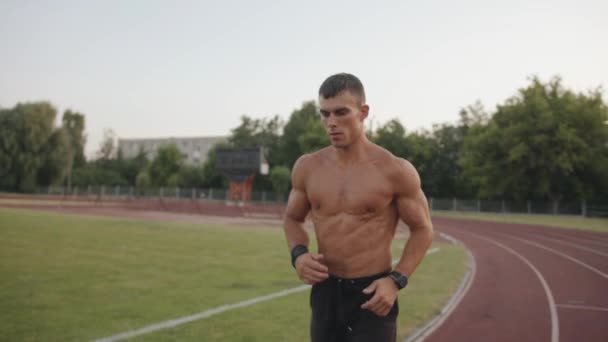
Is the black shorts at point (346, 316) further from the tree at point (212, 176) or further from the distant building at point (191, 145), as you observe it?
the distant building at point (191, 145)

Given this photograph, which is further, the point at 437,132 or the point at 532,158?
the point at 437,132

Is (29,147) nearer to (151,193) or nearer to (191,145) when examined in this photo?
(151,193)

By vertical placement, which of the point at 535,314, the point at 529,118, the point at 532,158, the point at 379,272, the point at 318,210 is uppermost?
→ the point at 529,118

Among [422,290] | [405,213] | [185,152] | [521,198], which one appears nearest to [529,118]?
[521,198]

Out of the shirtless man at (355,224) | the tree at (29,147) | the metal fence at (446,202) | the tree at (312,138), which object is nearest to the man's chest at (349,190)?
the shirtless man at (355,224)

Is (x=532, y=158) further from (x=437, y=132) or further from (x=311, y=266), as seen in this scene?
(x=311, y=266)

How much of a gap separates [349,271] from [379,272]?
187 millimetres

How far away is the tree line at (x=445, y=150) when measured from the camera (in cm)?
4412

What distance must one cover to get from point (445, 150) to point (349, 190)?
6024 centimetres

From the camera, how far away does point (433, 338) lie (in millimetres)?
6664

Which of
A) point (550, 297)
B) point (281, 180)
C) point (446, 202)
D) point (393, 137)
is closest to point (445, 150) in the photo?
point (393, 137)

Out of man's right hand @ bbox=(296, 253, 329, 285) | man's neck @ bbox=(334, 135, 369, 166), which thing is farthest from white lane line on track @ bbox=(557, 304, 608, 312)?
man's right hand @ bbox=(296, 253, 329, 285)

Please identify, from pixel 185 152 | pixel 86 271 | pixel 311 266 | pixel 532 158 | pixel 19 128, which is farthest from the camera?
pixel 185 152

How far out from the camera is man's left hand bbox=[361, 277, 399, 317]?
2625 millimetres
